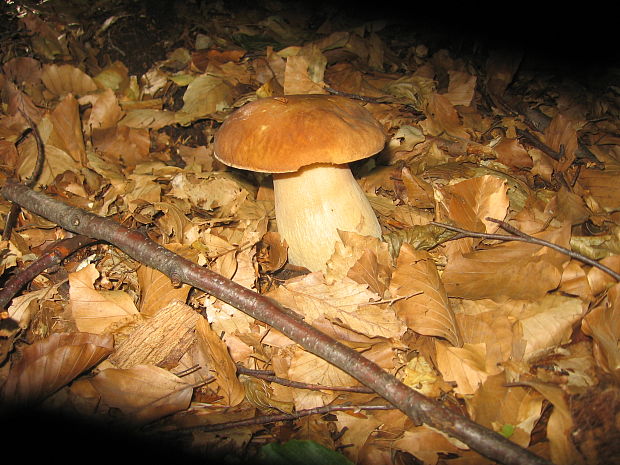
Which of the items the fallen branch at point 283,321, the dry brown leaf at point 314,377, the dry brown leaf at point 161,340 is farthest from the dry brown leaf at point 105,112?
the dry brown leaf at point 314,377

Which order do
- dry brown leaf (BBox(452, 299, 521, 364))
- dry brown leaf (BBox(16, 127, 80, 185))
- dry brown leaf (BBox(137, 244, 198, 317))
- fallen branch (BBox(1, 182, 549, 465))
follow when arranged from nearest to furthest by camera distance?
fallen branch (BBox(1, 182, 549, 465))
dry brown leaf (BBox(452, 299, 521, 364))
dry brown leaf (BBox(137, 244, 198, 317))
dry brown leaf (BBox(16, 127, 80, 185))

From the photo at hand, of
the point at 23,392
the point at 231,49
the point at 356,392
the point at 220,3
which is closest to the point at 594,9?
the point at 231,49

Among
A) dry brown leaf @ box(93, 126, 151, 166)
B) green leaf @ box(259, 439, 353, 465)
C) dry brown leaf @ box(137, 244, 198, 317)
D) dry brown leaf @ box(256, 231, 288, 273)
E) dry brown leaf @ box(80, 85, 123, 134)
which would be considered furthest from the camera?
dry brown leaf @ box(80, 85, 123, 134)

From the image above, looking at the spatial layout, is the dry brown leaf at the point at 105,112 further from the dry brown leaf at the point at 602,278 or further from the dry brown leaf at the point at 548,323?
the dry brown leaf at the point at 602,278

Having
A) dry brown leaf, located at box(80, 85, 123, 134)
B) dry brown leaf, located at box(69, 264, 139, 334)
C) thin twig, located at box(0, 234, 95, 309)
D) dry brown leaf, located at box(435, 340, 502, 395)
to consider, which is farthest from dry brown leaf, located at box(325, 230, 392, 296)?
dry brown leaf, located at box(80, 85, 123, 134)

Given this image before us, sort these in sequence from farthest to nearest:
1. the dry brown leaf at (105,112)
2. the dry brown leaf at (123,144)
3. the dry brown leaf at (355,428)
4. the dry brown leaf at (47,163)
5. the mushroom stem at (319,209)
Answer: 1. the dry brown leaf at (105,112)
2. the dry brown leaf at (123,144)
3. the dry brown leaf at (47,163)
4. the mushroom stem at (319,209)
5. the dry brown leaf at (355,428)

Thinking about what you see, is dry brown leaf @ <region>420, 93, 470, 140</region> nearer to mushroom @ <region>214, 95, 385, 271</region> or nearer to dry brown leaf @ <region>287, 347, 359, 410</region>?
mushroom @ <region>214, 95, 385, 271</region>

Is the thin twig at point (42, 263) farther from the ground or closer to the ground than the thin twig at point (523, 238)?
farther from the ground
